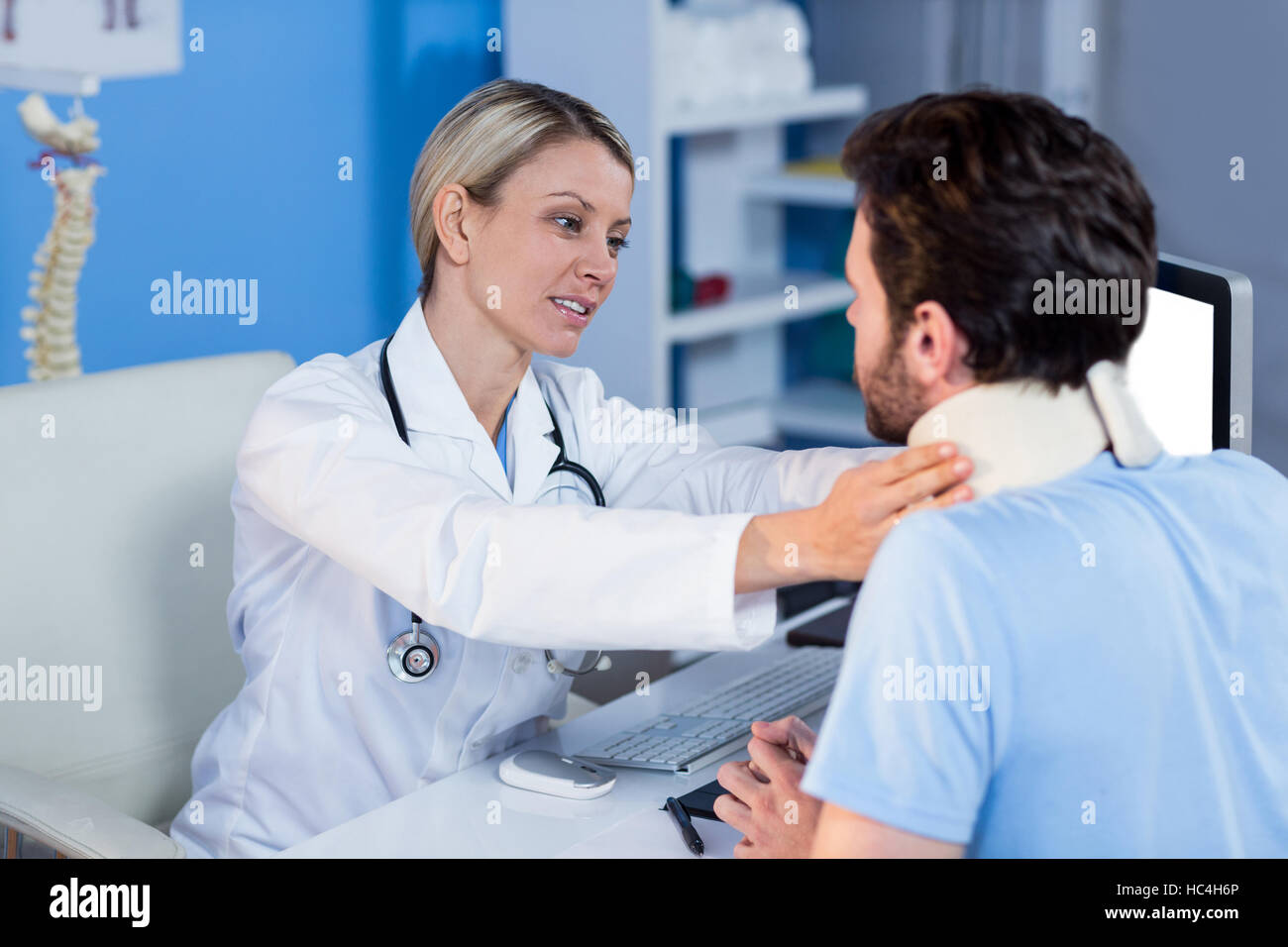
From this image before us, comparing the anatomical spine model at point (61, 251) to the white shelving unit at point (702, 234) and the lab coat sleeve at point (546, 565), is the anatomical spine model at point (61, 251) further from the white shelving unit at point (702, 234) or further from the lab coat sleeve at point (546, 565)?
the lab coat sleeve at point (546, 565)

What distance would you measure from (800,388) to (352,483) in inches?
100

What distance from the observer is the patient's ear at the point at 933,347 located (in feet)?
3.21

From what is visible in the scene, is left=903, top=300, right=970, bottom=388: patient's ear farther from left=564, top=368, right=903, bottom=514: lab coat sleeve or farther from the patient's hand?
left=564, top=368, right=903, bottom=514: lab coat sleeve

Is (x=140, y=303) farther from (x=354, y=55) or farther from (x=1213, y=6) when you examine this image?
(x=1213, y=6)

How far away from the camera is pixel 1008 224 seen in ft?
3.09

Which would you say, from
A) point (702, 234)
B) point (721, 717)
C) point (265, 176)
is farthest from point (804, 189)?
point (721, 717)

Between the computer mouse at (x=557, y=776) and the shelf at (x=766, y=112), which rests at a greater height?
the shelf at (x=766, y=112)

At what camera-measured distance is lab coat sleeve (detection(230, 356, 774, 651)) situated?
1.14 metres

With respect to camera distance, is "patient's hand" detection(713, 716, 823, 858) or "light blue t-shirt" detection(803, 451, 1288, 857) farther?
"patient's hand" detection(713, 716, 823, 858)

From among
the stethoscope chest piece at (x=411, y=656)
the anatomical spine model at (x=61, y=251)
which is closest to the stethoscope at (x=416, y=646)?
the stethoscope chest piece at (x=411, y=656)

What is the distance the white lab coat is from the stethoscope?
0.05 ft

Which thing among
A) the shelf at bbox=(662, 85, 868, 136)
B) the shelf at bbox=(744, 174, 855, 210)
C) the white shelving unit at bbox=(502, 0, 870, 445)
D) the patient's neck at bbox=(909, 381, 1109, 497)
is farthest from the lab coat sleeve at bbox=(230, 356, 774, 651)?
the shelf at bbox=(744, 174, 855, 210)

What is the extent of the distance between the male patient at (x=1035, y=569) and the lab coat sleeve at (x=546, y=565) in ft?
Answer: 0.70

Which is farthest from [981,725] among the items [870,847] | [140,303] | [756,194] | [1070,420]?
[756,194]
